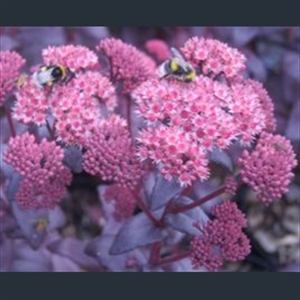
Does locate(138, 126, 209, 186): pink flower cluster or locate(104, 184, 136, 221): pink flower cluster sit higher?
locate(138, 126, 209, 186): pink flower cluster

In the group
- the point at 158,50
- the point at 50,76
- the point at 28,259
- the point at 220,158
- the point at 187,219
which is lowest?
the point at 28,259

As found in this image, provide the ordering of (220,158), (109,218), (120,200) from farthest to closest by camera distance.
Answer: (109,218), (120,200), (220,158)

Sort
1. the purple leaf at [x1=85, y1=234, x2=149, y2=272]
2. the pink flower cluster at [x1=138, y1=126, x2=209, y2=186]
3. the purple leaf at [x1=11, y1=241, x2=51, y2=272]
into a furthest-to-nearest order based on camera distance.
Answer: the purple leaf at [x1=11, y1=241, x2=51, y2=272]
the purple leaf at [x1=85, y1=234, x2=149, y2=272]
the pink flower cluster at [x1=138, y1=126, x2=209, y2=186]

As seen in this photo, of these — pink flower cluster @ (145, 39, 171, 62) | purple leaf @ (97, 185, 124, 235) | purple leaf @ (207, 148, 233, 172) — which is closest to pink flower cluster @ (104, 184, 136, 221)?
purple leaf @ (97, 185, 124, 235)

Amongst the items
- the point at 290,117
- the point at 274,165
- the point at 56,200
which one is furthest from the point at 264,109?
the point at 290,117

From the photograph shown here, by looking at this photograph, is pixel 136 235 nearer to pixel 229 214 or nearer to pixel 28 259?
pixel 229 214

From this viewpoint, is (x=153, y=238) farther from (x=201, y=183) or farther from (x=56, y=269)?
(x=56, y=269)

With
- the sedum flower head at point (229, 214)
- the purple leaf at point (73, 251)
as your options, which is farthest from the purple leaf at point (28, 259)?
the sedum flower head at point (229, 214)

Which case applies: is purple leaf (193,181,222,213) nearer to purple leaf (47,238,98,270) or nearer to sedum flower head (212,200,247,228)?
sedum flower head (212,200,247,228)

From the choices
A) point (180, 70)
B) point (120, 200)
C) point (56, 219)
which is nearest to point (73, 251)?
point (56, 219)
